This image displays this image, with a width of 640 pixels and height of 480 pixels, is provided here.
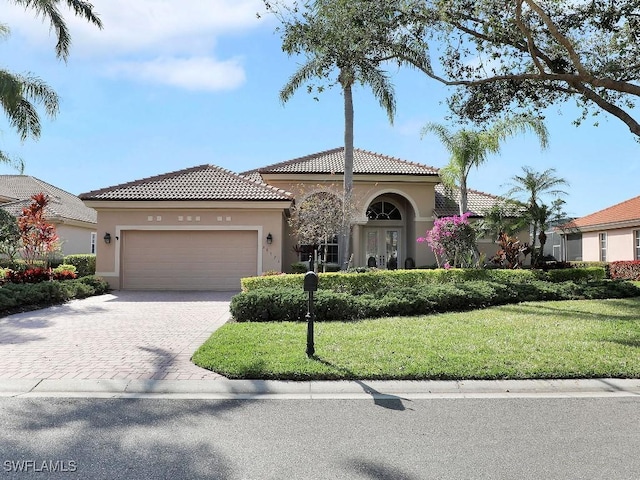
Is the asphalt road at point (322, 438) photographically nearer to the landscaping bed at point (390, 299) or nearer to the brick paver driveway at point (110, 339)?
the brick paver driveway at point (110, 339)

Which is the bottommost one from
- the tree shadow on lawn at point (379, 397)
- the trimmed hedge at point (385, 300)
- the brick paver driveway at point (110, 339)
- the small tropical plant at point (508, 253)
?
the tree shadow on lawn at point (379, 397)

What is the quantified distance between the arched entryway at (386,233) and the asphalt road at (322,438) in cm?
1637

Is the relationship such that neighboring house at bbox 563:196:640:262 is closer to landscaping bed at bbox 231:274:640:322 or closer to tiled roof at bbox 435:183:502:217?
tiled roof at bbox 435:183:502:217

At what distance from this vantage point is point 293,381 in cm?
569

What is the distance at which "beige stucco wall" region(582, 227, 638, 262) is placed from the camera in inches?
873

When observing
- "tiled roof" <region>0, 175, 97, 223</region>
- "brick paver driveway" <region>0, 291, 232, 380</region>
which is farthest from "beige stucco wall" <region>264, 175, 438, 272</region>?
"tiled roof" <region>0, 175, 97, 223</region>

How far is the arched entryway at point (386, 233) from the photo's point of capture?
21.5m

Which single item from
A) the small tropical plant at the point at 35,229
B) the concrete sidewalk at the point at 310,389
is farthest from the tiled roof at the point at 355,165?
the concrete sidewalk at the point at 310,389

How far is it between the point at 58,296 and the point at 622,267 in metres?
22.0

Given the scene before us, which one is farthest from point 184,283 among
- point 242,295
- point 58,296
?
point 242,295

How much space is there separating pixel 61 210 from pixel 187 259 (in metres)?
12.8

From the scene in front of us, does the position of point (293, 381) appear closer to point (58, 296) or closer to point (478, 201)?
point (58, 296)

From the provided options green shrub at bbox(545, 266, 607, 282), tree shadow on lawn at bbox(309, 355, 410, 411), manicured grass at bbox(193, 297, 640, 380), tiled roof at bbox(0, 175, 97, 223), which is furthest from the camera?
tiled roof at bbox(0, 175, 97, 223)

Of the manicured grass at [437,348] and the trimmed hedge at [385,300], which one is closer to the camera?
the manicured grass at [437,348]
